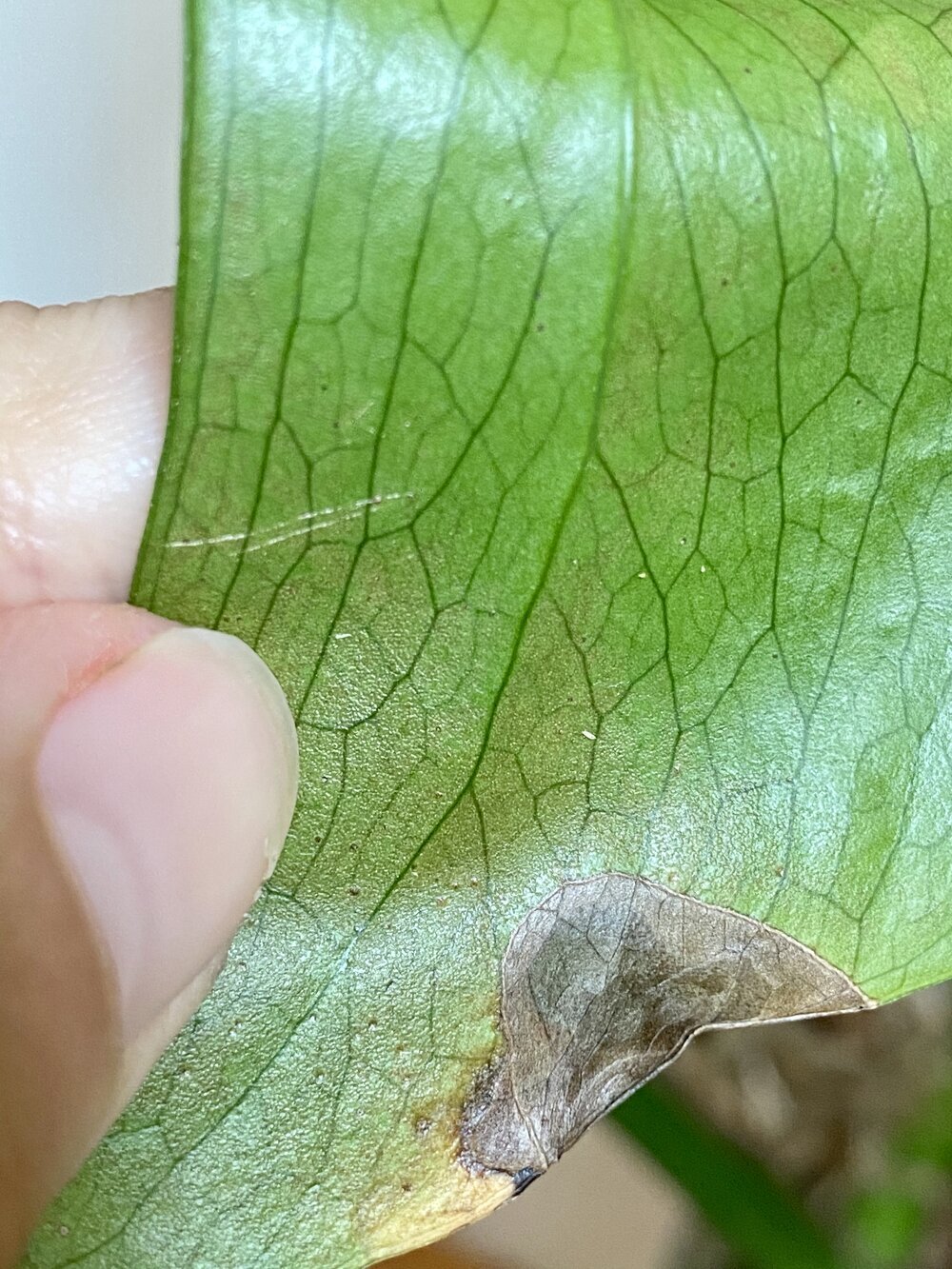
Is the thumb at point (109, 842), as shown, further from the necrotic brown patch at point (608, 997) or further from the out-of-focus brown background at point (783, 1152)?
the out-of-focus brown background at point (783, 1152)

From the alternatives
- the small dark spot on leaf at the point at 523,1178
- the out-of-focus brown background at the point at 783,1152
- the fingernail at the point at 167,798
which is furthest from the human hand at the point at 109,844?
the out-of-focus brown background at the point at 783,1152

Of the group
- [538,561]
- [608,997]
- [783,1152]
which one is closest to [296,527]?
[538,561]

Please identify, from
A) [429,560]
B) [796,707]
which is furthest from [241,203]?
[796,707]

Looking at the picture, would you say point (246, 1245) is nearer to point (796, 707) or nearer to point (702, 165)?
point (796, 707)

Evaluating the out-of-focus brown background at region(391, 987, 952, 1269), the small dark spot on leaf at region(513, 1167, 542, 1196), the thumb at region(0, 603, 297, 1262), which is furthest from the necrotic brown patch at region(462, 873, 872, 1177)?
the out-of-focus brown background at region(391, 987, 952, 1269)

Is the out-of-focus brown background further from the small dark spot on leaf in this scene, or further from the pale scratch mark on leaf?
the pale scratch mark on leaf

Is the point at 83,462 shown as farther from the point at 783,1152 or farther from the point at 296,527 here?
the point at 783,1152
